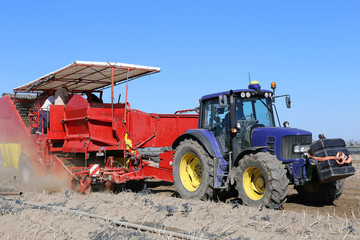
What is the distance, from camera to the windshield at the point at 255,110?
8344mm

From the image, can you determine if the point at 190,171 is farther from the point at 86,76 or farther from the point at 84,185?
the point at 86,76

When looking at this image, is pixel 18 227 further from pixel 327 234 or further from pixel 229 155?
pixel 327 234

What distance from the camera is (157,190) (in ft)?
36.5

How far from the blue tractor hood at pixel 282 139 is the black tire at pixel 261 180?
40 cm

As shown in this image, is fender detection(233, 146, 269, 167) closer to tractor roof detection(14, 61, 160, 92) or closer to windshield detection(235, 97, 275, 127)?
windshield detection(235, 97, 275, 127)

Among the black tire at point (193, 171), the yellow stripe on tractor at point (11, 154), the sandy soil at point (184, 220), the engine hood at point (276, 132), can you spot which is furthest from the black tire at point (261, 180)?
the yellow stripe on tractor at point (11, 154)

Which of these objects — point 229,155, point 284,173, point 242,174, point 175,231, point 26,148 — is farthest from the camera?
point 26,148

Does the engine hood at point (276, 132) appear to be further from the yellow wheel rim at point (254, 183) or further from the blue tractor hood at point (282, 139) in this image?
the yellow wheel rim at point (254, 183)

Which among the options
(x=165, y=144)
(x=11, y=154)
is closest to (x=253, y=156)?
(x=165, y=144)

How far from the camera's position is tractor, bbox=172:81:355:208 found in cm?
734

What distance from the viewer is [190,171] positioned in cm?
920

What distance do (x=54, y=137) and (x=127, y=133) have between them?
219 cm

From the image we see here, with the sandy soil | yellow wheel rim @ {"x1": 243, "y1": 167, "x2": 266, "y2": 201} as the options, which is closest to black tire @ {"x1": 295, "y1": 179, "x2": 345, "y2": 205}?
the sandy soil

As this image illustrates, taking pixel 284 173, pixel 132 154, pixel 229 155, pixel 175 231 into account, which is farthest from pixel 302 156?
pixel 132 154
